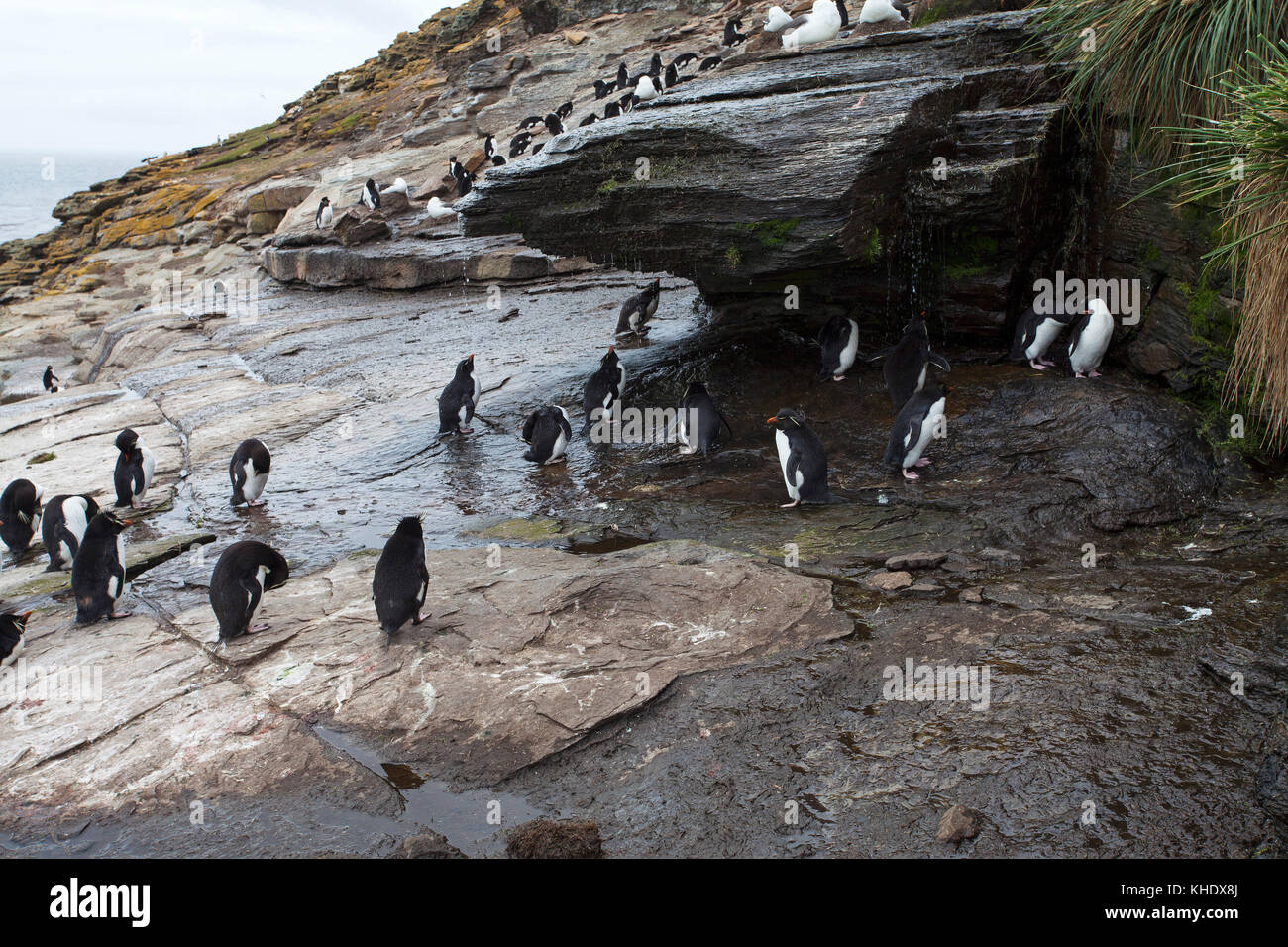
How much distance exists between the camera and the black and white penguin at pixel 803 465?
291 inches

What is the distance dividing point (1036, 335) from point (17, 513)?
998 cm

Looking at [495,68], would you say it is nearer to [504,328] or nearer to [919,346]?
[504,328]

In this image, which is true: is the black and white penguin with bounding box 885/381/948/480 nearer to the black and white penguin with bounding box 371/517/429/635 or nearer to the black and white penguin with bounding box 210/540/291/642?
the black and white penguin with bounding box 371/517/429/635

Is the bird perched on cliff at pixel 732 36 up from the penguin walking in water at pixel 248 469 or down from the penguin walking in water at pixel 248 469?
up

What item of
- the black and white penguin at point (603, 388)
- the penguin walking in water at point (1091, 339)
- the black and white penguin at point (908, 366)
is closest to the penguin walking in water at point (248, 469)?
the black and white penguin at point (603, 388)

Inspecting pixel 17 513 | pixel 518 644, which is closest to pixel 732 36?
pixel 17 513

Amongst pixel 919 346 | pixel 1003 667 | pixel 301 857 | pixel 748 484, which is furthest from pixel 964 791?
pixel 919 346

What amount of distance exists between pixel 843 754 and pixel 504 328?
1105 cm

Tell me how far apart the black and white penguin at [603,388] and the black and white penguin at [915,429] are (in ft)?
10.9

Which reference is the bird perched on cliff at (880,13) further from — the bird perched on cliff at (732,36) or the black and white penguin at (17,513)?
the black and white penguin at (17,513)

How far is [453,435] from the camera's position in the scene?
10.3 meters

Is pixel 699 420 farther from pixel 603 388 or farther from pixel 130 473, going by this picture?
pixel 130 473

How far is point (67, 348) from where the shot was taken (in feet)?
85.9

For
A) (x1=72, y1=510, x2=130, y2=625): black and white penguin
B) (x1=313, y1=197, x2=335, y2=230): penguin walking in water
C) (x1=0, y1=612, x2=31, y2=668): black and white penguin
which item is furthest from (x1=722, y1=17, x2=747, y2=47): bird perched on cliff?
(x1=0, y1=612, x2=31, y2=668): black and white penguin
